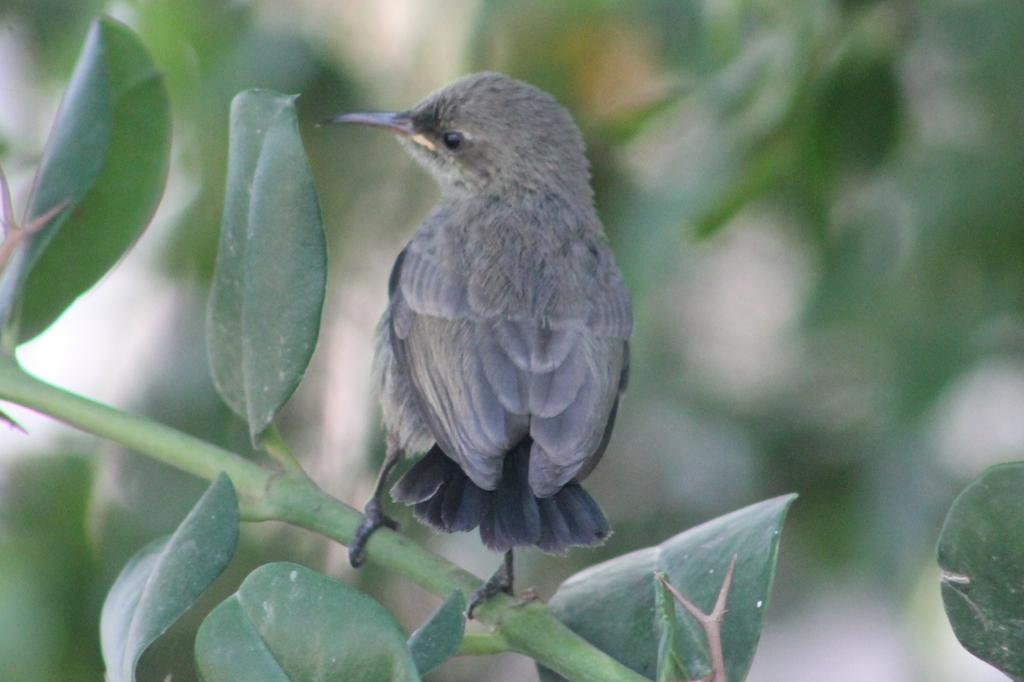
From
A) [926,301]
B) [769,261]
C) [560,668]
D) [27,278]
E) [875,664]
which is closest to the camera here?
[560,668]

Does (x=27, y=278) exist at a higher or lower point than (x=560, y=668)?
higher

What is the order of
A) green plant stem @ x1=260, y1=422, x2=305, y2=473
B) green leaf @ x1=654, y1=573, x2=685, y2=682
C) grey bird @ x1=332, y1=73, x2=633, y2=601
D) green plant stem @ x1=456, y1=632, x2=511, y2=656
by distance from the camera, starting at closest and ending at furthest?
green leaf @ x1=654, y1=573, x2=685, y2=682
green plant stem @ x1=456, y1=632, x2=511, y2=656
green plant stem @ x1=260, y1=422, x2=305, y2=473
grey bird @ x1=332, y1=73, x2=633, y2=601

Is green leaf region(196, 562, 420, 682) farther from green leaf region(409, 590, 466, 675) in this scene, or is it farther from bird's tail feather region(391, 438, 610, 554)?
bird's tail feather region(391, 438, 610, 554)

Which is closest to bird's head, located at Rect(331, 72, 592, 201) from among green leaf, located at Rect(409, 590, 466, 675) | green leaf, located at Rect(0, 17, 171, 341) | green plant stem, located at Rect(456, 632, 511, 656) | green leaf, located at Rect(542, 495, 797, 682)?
green leaf, located at Rect(0, 17, 171, 341)

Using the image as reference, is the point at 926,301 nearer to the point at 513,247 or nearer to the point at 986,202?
the point at 986,202

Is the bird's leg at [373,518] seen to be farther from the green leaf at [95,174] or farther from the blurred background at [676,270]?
the green leaf at [95,174]

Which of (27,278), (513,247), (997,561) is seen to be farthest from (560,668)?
(513,247)

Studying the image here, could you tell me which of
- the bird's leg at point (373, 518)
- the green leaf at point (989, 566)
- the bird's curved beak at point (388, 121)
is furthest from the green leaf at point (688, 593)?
the bird's curved beak at point (388, 121)
